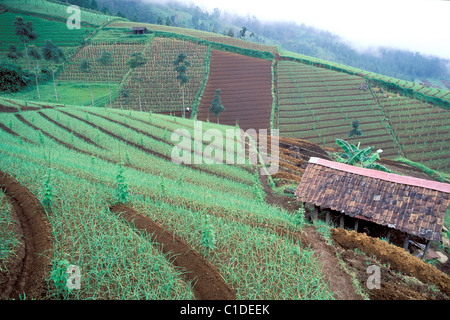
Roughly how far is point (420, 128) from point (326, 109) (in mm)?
12961

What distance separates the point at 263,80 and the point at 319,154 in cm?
2500

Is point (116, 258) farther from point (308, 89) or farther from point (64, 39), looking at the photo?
point (64, 39)

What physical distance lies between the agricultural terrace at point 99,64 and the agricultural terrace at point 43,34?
11.8 feet

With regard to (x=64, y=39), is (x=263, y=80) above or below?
below

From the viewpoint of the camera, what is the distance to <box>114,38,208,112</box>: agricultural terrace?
38688 mm

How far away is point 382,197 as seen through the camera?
9.96m

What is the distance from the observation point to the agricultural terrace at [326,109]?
113ft

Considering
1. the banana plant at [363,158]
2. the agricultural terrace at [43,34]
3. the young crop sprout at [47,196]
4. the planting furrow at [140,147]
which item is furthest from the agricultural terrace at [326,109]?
the agricultural terrace at [43,34]

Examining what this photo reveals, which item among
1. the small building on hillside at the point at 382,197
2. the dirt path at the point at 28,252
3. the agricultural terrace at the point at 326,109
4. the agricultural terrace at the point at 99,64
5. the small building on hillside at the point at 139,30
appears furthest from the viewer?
the small building on hillside at the point at 139,30

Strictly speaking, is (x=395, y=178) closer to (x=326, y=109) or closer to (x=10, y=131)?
(x=10, y=131)

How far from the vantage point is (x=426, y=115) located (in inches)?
1549

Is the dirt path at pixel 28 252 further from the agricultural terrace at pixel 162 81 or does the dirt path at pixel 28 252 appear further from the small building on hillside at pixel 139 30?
the small building on hillside at pixel 139 30

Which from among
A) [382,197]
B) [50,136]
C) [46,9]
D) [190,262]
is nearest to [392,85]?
[382,197]
